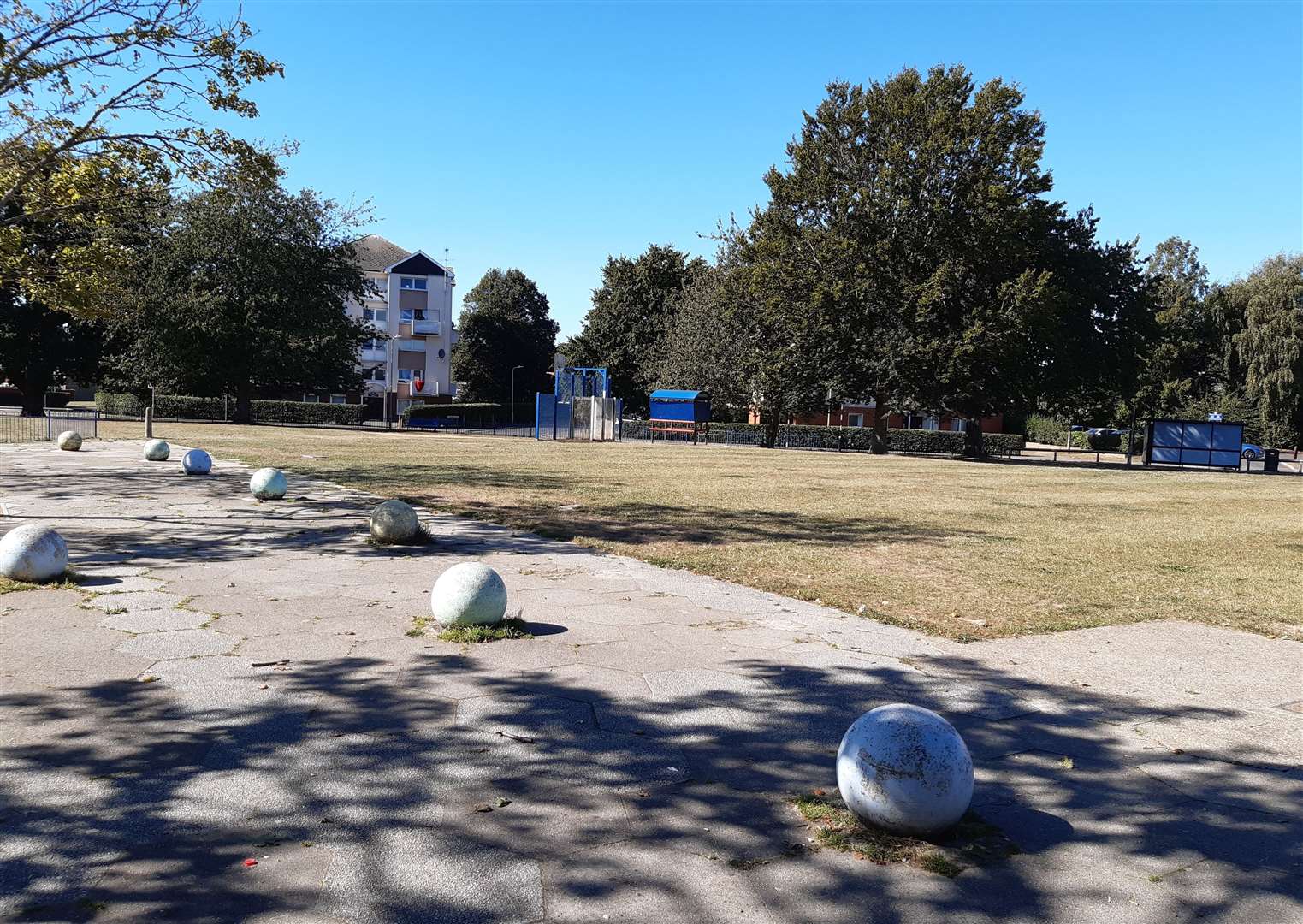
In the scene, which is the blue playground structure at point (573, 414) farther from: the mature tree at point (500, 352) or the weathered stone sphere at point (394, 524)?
the mature tree at point (500, 352)

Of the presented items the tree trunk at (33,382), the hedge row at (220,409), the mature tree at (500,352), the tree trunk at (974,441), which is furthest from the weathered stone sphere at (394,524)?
the mature tree at (500,352)

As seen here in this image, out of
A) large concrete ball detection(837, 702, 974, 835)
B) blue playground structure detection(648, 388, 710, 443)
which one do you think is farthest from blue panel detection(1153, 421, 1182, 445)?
large concrete ball detection(837, 702, 974, 835)

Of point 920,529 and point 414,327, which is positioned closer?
point 920,529

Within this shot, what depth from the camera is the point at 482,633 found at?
6129 millimetres

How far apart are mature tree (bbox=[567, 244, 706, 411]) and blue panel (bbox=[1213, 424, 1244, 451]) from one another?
39317 millimetres

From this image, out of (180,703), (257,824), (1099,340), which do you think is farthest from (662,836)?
Answer: (1099,340)

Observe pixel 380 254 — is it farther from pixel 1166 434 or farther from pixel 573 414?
pixel 1166 434

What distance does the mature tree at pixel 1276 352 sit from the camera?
57.1 metres

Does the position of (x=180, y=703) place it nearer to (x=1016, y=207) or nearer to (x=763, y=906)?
(x=763, y=906)

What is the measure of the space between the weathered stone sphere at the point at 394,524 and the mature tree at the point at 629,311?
192 ft

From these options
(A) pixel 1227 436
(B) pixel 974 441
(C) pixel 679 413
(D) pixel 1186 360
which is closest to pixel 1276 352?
(D) pixel 1186 360

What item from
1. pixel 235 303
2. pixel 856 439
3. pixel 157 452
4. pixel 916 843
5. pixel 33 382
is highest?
pixel 235 303

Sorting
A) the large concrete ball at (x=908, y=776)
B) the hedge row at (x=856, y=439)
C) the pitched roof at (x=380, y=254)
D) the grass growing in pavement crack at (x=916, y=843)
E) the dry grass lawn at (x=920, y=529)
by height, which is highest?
the pitched roof at (x=380, y=254)

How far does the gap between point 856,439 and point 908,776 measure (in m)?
48.0
